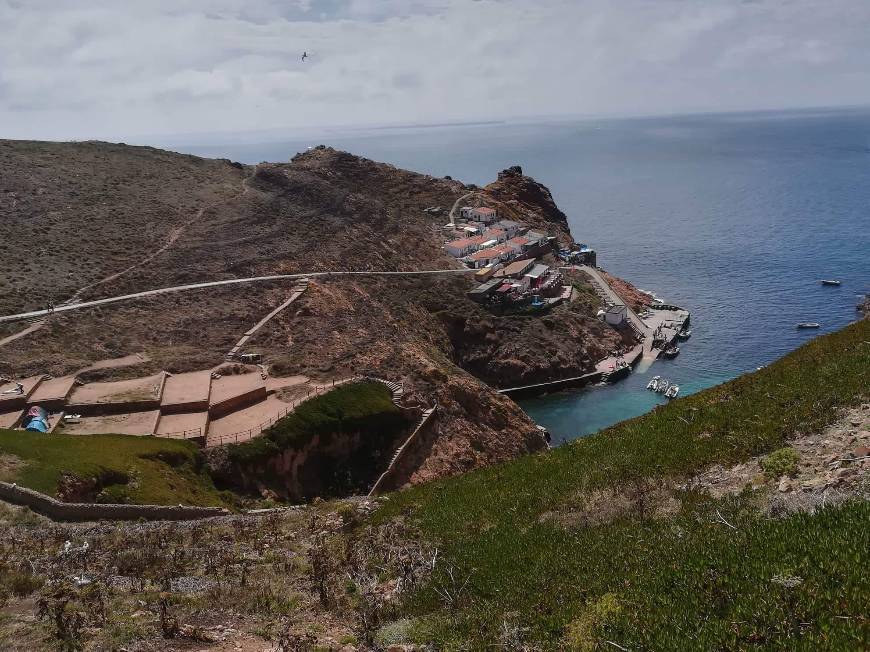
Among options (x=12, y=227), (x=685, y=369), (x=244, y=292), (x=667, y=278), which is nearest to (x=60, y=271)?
(x=12, y=227)

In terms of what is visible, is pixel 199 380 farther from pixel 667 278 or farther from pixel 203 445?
pixel 667 278

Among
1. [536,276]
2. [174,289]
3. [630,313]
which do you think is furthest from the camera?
[536,276]

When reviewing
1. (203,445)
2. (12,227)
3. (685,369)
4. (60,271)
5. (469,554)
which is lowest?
(685,369)

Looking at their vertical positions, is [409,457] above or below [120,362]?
below

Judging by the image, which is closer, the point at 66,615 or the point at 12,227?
the point at 66,615

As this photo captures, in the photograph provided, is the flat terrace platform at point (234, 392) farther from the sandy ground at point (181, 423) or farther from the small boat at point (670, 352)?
the small boat at point (670, 352)

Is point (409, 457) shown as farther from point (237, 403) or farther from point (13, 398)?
point (13, 398)

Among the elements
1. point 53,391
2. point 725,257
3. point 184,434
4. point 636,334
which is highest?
point 53,391

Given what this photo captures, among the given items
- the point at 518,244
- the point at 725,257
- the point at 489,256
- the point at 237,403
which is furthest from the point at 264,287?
the point at 725,257

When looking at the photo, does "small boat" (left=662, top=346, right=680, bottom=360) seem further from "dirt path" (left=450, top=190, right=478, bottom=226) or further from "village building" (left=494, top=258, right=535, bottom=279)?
"dirt path" (left=450, top=190, right=478, bottom=226)
